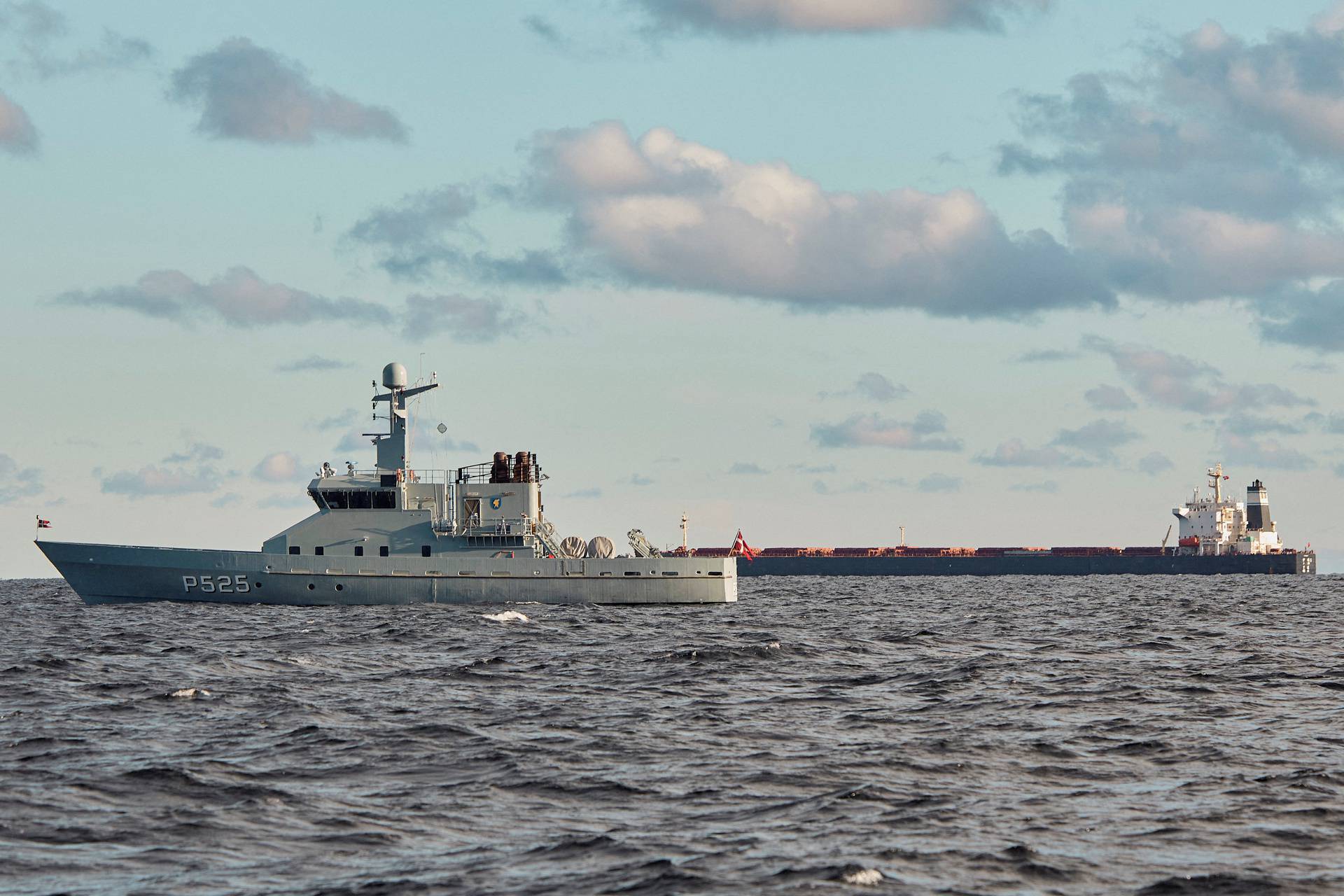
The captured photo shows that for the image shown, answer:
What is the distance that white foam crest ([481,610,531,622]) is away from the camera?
165 feet

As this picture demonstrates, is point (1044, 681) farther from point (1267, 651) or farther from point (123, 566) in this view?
point (123, 566)

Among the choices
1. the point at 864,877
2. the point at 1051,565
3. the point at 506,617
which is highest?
the point at 1051,565

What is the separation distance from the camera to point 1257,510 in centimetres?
14712

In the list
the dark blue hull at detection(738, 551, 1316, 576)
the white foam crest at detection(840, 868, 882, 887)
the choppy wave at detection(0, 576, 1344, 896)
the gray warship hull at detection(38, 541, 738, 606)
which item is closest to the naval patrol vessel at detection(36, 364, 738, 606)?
the gray warship hull at detection(38, 541, 738, 606)

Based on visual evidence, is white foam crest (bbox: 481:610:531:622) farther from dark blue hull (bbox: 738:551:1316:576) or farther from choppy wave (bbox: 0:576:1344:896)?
dark blue hull (bbox: 738:551:1316:576)

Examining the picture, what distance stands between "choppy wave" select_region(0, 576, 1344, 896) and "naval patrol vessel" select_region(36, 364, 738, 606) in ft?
52.5

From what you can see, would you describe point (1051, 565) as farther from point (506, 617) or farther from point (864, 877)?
point (864, 877)

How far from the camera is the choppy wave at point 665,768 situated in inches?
553

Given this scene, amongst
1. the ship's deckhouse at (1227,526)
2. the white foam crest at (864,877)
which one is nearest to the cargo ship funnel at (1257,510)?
the ship's deckhouse at (1227,526)

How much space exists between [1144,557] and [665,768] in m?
133

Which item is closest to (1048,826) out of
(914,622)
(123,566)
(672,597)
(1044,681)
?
(1044,681)

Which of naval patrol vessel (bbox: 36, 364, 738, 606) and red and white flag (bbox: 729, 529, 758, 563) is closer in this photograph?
naval patrol vessel (bbox: 36, 364, 738, 606)

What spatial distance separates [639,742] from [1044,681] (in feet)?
41.4

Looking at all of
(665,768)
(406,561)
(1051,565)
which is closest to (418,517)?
(406,561)
